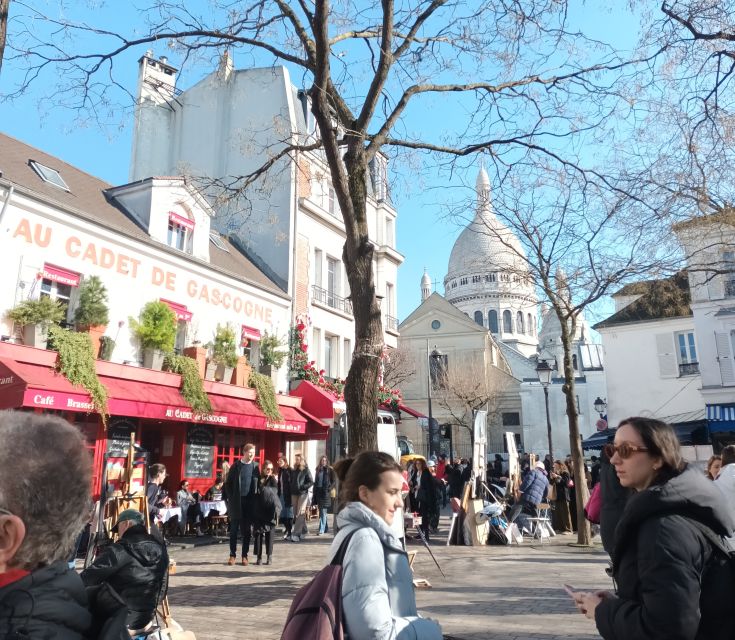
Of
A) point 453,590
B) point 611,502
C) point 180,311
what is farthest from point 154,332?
point 611,502

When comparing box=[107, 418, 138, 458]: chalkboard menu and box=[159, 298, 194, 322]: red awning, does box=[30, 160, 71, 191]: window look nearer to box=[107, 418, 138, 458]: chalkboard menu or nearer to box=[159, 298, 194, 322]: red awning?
box=[159, 298, 194, 322]: red awning

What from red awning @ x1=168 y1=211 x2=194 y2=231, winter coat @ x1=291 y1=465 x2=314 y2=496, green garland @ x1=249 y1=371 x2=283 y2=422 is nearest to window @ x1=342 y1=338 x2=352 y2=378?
green garland @ x1=249 y1=371 x2=283 y2=422

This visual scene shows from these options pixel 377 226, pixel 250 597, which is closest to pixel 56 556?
pixel 250 597

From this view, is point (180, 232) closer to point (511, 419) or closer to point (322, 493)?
point (322, 493)

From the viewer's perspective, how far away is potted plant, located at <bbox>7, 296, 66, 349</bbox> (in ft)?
39.2

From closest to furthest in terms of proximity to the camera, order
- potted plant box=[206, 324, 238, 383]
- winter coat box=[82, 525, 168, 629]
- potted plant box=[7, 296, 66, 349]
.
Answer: winter coat box=[82, 525, 168, 629]
potted plant box=[7, 296, 66, 349]
potted plant box=[206, 324, 238, 383]

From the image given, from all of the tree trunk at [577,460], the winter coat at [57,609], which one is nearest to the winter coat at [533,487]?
the tree trunk at [577,460]

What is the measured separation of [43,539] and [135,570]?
3.08m

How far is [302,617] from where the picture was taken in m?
2.30

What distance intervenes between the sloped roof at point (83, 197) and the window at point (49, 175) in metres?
0.12

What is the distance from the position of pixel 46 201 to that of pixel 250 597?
31.5ft

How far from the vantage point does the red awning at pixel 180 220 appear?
1714cm

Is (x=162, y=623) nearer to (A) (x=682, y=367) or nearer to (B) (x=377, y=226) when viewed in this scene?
(B) (x=377, y=226)

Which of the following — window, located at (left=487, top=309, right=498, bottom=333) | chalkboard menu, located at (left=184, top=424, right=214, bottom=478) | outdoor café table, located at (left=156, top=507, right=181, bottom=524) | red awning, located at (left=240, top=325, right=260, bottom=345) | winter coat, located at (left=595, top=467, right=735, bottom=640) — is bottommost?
outdoor café table, located at (left=156, top=507, right=181, bottom=524)
